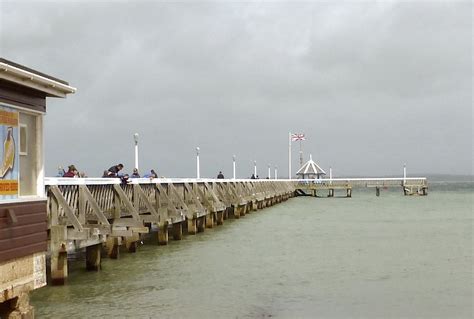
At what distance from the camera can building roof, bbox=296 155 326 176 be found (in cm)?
10188

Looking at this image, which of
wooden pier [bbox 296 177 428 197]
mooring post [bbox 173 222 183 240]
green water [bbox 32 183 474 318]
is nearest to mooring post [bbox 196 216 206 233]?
green water [bbox 32 183 474 318]

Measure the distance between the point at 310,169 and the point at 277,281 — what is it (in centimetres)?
8602

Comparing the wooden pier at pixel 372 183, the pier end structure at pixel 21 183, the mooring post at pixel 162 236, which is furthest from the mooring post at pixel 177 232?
the wooden pier at pixel 372 183

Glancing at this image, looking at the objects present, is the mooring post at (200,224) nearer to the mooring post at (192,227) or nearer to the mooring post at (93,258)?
the mooring post at (192,227)

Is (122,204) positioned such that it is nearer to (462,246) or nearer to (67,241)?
(67,241)

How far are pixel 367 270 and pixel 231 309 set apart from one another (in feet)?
22.9

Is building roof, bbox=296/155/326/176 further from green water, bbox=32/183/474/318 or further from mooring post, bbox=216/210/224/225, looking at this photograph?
green water, bbox=32/183/474/318

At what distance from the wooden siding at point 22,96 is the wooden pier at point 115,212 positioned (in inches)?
161

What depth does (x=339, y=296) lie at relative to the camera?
15.3m

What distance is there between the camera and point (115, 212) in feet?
70.0

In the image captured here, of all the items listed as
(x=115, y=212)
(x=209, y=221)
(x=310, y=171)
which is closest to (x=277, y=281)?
(x=115, y=212)

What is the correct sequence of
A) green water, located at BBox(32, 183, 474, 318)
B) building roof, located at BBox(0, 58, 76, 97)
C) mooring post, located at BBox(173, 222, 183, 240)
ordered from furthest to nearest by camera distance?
mooring post, located at BBox(173, 222, 183, 240) < green water, located at BBox(32, 183, 474, 318) < building roof, located at BBox(0, 58, 76, 97)

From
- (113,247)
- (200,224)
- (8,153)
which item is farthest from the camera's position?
(200,224)

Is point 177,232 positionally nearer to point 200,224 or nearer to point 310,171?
point 200,224
